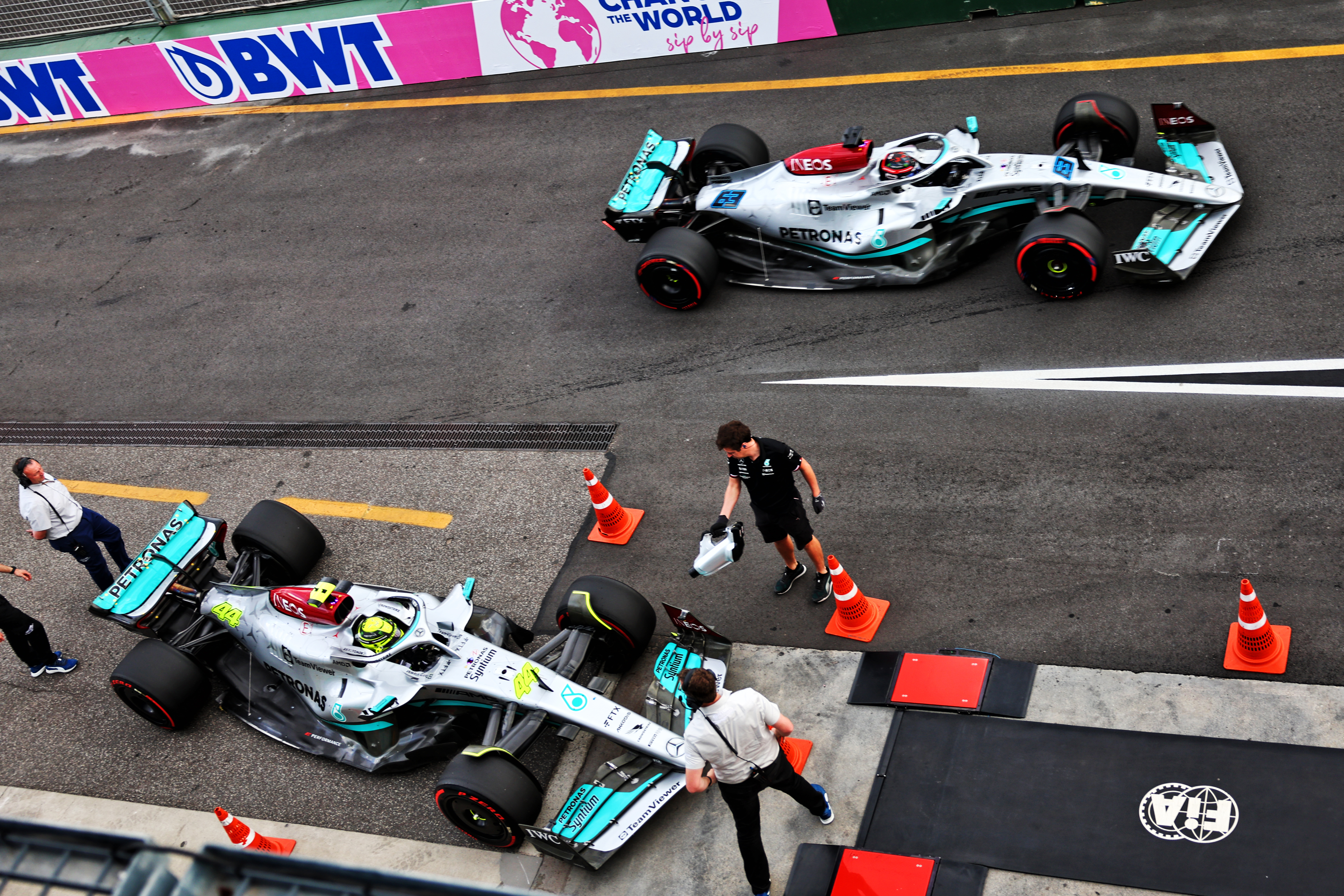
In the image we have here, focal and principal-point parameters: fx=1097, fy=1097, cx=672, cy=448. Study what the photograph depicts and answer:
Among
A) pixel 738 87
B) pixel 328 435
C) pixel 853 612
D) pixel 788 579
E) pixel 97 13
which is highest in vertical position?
pixel 97 13

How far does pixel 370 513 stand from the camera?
9750 mm

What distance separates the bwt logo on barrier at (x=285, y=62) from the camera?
15.6 meters

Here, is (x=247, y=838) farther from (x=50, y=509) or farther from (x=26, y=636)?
(x=50, y=509)

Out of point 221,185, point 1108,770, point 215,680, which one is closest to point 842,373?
point 1108,770

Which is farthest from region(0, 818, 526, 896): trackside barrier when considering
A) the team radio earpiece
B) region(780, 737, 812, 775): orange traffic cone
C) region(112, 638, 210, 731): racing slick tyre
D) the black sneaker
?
the team radio earpiece

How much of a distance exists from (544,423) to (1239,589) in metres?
5.84

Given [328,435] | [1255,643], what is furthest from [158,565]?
[1255,643]

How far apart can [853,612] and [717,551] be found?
1.11m

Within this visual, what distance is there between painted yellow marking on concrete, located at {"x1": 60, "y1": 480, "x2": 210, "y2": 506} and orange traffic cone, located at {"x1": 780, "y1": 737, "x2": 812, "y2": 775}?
6.17 m

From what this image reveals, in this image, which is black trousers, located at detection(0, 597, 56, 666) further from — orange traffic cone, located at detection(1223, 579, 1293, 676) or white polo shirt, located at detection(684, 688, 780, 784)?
orange traffic cone, located at detection(1223, 579, 1293, 676)

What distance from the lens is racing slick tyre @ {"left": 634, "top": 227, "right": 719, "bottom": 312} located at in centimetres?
1030

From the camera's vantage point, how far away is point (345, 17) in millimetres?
15680

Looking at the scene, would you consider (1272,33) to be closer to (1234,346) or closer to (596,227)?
(1234,346)

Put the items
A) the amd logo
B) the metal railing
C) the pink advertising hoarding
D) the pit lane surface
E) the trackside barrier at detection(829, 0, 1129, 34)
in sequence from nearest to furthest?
the pit lane surface < the amd logo < the trackside barrier at detection(829, 0, 1129, 34) < the pink advertising hoarding < the metal railing
